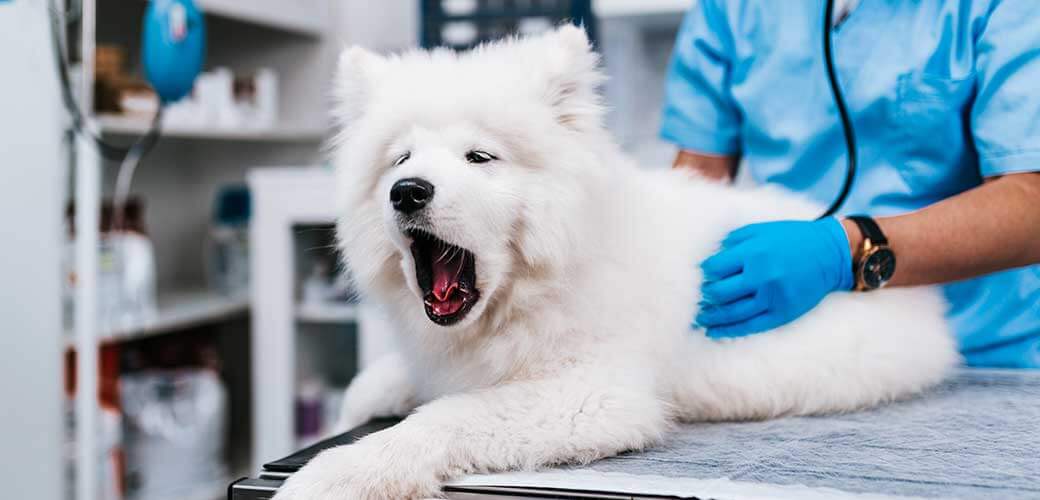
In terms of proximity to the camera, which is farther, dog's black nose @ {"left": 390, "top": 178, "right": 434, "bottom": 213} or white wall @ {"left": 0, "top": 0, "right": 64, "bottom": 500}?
white wall @ {"left": 0, "top": 0, "right": 64, "bottom": 500}

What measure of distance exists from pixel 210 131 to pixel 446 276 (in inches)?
77.0

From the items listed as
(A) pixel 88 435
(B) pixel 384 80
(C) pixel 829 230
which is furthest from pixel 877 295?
(A) pixel 88 435

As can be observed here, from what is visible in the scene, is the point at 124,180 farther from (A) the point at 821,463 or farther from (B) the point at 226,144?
(A) the point at 821,463

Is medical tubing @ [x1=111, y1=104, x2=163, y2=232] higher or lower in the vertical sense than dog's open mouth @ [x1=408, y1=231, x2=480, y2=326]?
higher

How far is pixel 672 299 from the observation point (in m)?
1.19

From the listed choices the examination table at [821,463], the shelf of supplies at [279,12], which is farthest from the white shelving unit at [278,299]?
the examination table at [821,463]

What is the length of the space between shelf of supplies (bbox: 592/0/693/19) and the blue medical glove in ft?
6.35

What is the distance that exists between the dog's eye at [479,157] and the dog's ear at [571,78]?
0.12 meters

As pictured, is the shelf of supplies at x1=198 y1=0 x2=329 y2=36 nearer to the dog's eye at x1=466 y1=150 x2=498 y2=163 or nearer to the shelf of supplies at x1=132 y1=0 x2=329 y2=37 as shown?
the shelf of supplies at x1=132 y1=0 x2=329 y2=37

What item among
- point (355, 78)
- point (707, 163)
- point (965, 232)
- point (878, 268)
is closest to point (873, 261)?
point (878, 268)

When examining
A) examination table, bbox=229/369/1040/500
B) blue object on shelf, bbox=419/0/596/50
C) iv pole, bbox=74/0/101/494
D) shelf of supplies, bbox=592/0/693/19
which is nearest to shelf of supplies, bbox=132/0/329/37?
blue object on shelf, bbox=419/0/596/50

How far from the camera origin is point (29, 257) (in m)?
2.03

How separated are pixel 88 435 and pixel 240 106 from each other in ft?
4.20

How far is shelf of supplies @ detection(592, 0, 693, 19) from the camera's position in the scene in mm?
3049
